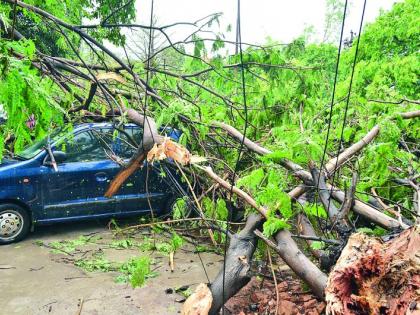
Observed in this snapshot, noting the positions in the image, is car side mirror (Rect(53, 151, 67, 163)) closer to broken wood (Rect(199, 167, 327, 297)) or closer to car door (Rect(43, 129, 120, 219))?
car door (Rect(43, 129, 120, 219))

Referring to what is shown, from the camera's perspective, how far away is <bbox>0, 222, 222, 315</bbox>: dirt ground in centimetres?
340

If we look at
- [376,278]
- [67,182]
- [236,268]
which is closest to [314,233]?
[236,268]

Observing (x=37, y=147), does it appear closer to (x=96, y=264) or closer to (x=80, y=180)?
(x=80, y=180)

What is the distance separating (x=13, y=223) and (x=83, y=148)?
53.1 inches

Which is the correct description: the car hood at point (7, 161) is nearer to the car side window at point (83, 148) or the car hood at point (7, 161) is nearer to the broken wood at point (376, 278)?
the car side window at point (83, 148)

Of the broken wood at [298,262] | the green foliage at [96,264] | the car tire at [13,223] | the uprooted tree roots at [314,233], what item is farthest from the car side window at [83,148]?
the broken wood at [298,262]

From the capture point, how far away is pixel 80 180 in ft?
16.8

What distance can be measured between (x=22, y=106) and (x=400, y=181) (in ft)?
11.0

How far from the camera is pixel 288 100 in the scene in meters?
4.16

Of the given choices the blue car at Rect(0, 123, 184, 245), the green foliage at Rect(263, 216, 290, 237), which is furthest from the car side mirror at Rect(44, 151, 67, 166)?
the green foliage at Rect(263, 216, 290, 237)

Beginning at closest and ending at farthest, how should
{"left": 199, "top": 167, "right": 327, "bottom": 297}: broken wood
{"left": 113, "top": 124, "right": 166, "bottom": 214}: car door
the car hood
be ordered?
{"left": 199, "top": 167, "right": 327, "bottom": 297}: broken wood → the car hood → {"left": 113, "top": 124, "right": 166, "bottom": 214}: car door

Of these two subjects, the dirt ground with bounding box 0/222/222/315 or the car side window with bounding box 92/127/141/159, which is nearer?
the dirt ground with bounding box 0/222/222/315

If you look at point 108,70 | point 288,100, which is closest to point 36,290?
point 108,70

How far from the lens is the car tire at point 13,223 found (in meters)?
4.74
